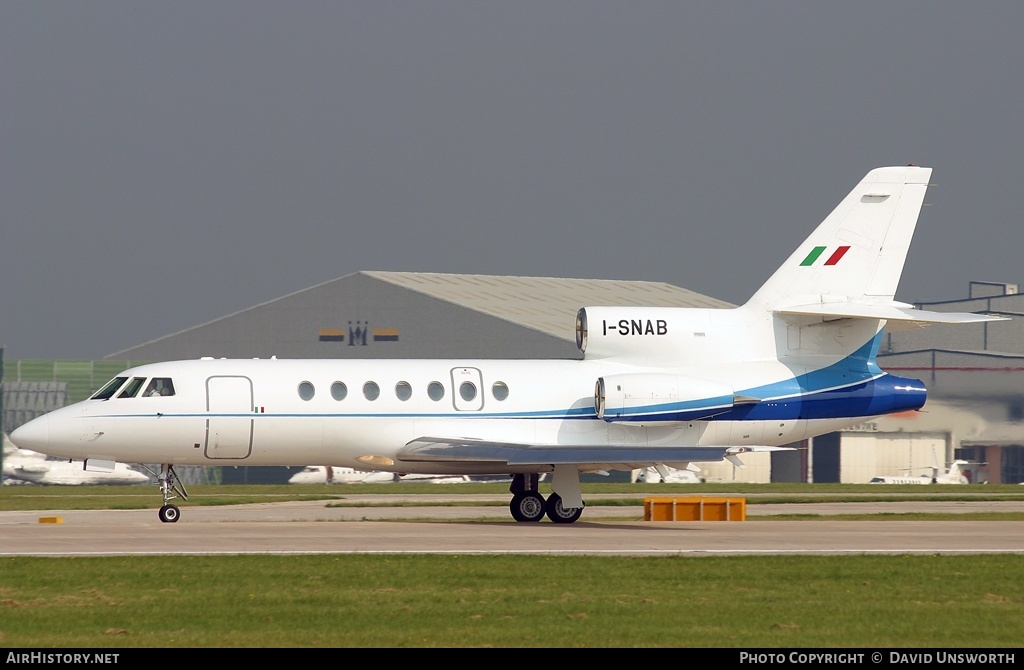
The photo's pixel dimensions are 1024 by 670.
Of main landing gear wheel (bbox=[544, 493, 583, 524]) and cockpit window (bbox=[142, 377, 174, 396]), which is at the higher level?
cockpit window (bbox=[142, 377, 174, 396])

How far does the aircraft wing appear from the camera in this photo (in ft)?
87.1

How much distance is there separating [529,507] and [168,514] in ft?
24.6

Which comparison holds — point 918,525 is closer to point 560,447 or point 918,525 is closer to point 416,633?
point 560,447

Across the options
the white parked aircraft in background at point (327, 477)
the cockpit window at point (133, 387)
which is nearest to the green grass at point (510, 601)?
the cockpit window at point (133, 387)

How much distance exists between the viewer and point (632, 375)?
28.5 meters

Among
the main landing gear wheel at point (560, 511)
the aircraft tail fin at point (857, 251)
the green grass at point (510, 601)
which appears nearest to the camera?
the green grass at point (510, 601)

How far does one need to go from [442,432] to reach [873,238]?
403 inches

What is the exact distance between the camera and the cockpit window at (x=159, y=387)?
2775 cm

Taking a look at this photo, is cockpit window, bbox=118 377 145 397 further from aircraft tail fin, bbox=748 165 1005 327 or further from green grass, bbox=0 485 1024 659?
aircraft tail fin, bbox=748 165 1005 327

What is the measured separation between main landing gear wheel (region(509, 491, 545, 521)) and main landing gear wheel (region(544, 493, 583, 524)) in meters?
0.36

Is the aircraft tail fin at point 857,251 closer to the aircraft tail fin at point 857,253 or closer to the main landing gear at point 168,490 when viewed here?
the aircraft tail fin at point 857,253

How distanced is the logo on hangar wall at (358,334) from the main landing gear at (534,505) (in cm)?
4371

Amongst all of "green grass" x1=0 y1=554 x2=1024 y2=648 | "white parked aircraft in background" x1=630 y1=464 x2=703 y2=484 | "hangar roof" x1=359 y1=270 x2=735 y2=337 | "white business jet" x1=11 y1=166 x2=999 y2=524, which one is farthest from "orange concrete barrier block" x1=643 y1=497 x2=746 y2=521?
"hangar roof" x1=359 y1=270 x2=735 y2=337

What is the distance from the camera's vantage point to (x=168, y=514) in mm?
28000
